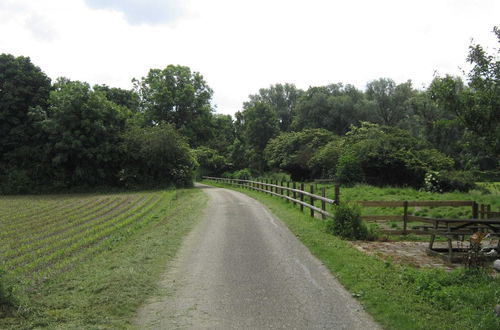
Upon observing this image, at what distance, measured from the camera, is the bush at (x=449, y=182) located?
22.3 m

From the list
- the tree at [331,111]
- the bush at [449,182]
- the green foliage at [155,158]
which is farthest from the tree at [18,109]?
the tree at [331,111]

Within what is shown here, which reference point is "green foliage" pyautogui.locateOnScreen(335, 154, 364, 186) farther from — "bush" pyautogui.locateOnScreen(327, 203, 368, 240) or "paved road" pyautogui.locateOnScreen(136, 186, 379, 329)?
"paved road" pyautogui.locateOnScreen(136, 186, 379, 329)

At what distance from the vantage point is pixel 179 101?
56156 mm

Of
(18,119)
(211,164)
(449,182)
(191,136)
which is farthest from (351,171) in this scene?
(211,164)

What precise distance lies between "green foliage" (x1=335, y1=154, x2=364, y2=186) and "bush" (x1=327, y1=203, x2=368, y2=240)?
1698 centimetres

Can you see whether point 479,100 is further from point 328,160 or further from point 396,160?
point 328,160

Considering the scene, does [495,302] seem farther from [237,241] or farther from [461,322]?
[237,241]

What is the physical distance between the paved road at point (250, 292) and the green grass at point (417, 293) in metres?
0.25

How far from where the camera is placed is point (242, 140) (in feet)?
226

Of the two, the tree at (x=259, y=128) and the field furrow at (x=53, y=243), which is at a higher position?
the tree at (x=259, y=128)

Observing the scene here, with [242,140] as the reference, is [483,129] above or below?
below

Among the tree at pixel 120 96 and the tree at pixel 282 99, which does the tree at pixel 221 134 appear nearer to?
the tree at pixel 282 99

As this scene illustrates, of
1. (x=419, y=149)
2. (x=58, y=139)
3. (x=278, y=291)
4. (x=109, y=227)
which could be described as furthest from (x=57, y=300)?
(x=58, y=139)

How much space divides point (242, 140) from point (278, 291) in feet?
207
